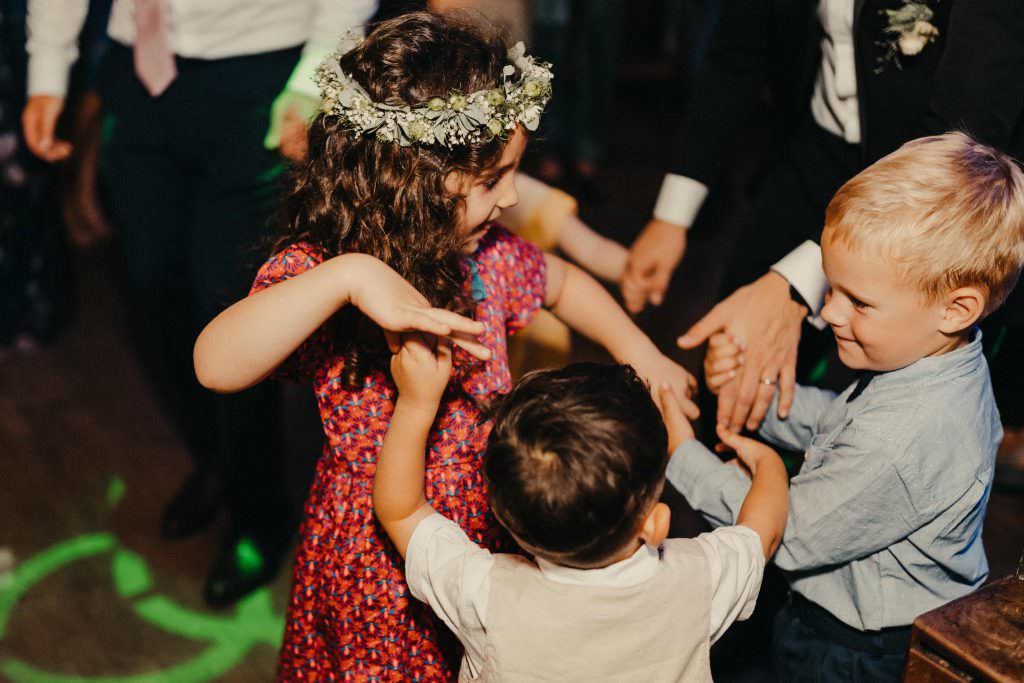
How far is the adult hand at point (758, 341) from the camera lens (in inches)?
67.5

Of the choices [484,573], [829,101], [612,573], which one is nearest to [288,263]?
[484,573]

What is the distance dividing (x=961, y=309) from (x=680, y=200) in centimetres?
87

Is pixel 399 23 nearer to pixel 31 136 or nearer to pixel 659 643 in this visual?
pixel 659 643

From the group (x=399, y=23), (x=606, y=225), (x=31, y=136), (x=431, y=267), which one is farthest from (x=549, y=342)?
(x=606, y=225)

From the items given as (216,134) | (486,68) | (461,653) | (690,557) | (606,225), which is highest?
(486,68)

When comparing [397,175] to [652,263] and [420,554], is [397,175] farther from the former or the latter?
[652,263]

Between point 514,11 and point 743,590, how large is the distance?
89.3 inches

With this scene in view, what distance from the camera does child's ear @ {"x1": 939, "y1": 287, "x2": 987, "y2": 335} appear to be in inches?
51.4

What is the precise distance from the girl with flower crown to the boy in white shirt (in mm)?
129

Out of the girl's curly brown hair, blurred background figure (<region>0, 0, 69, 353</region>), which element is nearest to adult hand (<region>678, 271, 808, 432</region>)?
the girl's curly brown hair

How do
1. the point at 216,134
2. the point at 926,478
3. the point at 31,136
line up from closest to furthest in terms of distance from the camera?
the point at 926,478, the point at 216,134, the point at 31,136

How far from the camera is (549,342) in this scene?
2129mm

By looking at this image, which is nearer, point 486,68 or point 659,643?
point 659,643

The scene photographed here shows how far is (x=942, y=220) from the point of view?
1.29 metres
